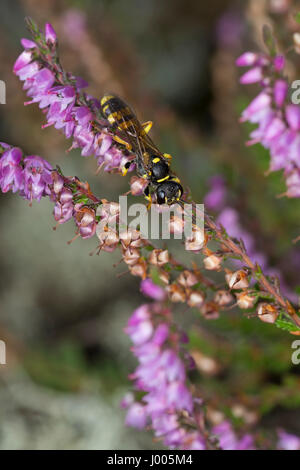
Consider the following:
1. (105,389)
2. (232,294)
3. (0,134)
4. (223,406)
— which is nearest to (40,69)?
(232,294)

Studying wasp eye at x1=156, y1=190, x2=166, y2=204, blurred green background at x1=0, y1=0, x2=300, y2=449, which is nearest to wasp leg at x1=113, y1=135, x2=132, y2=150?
wasp eye at x1=156, y1=190, x2=166, y2=204

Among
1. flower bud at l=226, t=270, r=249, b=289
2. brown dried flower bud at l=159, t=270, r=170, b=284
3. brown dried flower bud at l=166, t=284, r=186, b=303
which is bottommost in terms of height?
flower bud at l=226, t=270, r=249, b=289

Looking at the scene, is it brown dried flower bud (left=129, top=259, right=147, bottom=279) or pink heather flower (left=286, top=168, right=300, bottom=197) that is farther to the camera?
pink heather flower (left=286, top=168, right=300, bottom=197)

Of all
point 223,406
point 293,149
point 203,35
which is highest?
Answer: point 203,35

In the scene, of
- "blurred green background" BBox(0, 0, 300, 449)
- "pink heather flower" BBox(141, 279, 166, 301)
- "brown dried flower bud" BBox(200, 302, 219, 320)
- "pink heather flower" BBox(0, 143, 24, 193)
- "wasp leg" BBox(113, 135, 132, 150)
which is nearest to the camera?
"pink heather flower" BBox(0, 143, 24, 193)

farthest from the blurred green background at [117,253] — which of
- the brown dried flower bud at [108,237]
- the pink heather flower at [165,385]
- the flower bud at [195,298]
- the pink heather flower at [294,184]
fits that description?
the brown dried flower bud at [108,237]

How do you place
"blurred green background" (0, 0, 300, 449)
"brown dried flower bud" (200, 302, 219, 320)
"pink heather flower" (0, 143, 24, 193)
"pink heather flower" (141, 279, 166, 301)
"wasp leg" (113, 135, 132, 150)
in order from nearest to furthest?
"pink heather flower" (0, 143, 24, 193), "wasp leg" (113, 135, 132, 150), "brown dried flower bud" (200, 302, 219, 320), "pink heather flower" (141, 279, 166, 301), "blurred green background" (0, 0, 300, 449)

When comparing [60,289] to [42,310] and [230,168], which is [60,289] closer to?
[42,310]

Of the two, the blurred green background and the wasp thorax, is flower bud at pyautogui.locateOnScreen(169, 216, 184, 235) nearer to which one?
the wasp thorax
